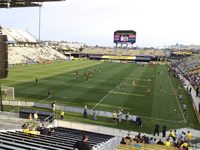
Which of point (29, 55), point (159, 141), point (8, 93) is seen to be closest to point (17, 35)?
point (29, 55)

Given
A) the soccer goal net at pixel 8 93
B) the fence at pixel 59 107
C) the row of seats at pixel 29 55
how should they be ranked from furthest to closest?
1. the row of seats at pixel 29 55
2. the soccer goal net at pixel 8 93
3. the fence at pixel 59 107

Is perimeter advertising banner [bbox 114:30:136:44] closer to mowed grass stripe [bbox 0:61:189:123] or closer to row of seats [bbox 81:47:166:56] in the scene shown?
row of seats [bbox 81:47:166:56]

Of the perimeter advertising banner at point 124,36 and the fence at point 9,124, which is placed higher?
the perimeter advertising banner at point 124,36

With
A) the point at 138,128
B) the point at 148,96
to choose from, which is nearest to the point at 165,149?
the point at 138,128

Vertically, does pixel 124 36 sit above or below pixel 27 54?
above

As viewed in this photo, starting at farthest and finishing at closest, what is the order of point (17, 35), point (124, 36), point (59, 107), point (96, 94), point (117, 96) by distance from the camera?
point (17, 35)
point (124, 36)
point (96, 94)
point (117, 96)
point (59, 107)

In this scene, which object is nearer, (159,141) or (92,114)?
(159,141)

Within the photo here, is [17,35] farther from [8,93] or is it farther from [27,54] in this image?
[8,93]

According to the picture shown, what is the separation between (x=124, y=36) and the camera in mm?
120875

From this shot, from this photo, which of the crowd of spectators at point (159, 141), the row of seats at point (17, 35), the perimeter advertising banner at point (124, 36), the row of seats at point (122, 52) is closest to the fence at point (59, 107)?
the crowd of spectators at point (159, 141)

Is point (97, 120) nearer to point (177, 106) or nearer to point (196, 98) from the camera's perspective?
point (177, 106)

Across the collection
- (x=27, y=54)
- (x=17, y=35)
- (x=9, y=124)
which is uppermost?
(x=17, y=35)

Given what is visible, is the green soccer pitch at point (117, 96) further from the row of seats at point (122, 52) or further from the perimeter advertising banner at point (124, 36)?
the row of seats at point (122, 52)

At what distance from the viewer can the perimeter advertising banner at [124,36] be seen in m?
120
